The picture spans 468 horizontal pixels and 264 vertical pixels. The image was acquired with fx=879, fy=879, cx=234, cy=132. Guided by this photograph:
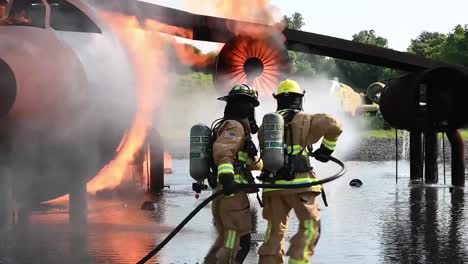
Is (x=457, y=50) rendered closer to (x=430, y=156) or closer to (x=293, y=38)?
(x=430, y=156)

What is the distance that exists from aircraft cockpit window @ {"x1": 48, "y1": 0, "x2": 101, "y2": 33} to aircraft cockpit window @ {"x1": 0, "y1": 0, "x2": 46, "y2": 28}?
0.51 ft

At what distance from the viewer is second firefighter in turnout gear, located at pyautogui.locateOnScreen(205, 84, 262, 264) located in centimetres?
847

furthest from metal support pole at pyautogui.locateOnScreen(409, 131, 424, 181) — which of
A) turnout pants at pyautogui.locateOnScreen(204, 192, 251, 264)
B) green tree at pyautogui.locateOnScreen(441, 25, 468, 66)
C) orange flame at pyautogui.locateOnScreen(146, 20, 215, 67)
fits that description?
green tree at pyautogui.locateOnScreen(441, 25, 468, 66)

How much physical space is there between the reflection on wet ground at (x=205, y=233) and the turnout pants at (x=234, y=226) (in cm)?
125

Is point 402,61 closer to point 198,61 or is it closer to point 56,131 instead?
point 198,61

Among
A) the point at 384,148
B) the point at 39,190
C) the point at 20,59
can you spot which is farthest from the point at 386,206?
the point at 384,148

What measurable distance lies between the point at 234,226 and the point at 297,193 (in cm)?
71

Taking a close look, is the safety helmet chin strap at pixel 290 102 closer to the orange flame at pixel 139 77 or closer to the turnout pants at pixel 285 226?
the turnout pants at pixel 285 226

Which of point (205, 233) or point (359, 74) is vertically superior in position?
point (359, 74)

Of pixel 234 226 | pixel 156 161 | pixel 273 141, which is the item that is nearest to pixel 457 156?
pixel 156 161

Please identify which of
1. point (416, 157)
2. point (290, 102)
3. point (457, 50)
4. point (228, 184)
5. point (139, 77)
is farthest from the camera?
point (457, 50)

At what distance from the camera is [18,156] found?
36.6 ft

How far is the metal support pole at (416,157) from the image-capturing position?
2314 cm

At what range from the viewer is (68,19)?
11703mm
